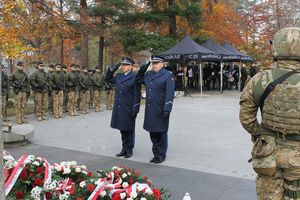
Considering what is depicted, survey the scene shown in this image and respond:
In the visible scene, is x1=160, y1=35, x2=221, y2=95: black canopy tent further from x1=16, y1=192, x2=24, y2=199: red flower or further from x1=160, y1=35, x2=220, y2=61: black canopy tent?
x1=16, y1=192, x2=24, y2=199: red flower

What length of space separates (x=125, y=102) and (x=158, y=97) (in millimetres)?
754

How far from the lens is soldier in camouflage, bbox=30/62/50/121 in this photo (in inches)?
476

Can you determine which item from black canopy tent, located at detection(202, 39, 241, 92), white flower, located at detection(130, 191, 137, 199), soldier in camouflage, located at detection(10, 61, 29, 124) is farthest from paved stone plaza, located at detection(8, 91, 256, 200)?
black canopy tent, located at detection(202, 39, 241, 92)

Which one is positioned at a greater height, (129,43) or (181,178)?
(129,43)

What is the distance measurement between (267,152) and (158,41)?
21.5m

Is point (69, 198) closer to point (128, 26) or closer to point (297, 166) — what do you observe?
point (297, 166)

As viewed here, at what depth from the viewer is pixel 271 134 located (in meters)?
3.12

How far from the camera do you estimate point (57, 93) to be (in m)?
12.7

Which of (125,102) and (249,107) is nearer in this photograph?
(249,107)

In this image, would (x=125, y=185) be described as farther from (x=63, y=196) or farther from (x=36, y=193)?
(x=36, y=193)

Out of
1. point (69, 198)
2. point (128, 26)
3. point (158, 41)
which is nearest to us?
point (69, 198)

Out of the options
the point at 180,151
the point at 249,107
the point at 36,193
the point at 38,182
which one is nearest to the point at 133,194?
the point at 36,193

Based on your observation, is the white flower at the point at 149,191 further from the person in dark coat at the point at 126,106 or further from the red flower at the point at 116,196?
the person in dark coat at the point at 126,106

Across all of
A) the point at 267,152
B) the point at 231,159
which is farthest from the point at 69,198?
the point at 231,159
